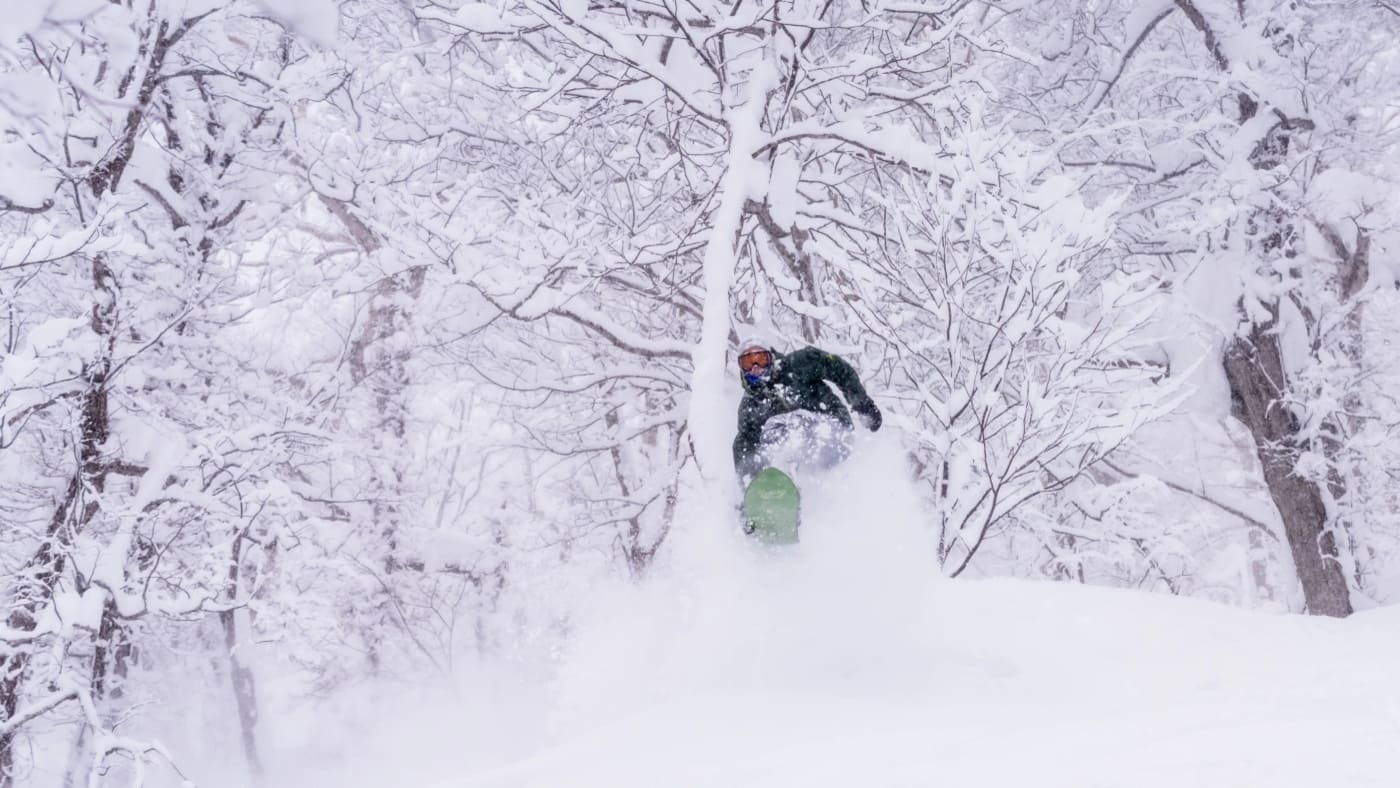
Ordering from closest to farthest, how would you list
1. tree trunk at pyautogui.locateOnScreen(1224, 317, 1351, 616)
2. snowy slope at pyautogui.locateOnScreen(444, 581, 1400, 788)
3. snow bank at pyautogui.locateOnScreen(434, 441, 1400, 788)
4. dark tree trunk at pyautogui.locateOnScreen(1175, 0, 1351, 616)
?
snowy slope at pyautogui.locateOnScreen(444, 581, 1400, 788), snow bank at pyautogui.locateOnScreen(434, 441, 1400, 788), dark tree trunk at pyautogui.locateOnScreen(1175, 0, 1351, 616), tree trunk at pyautogui.locateOnScreen(1224, 317, 1351, 616)

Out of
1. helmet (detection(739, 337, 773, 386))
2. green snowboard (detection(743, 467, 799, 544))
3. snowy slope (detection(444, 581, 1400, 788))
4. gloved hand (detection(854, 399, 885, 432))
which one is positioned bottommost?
snowy slope (detection(444, 581, 1400, 788))

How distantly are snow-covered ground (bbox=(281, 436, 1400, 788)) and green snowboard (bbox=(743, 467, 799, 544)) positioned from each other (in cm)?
15

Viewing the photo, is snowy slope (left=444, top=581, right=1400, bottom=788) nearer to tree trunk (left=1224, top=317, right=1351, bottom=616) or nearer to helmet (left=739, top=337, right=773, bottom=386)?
helmet (left=739, top=337, right=773, bottom=386)

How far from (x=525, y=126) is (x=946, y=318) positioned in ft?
15.5

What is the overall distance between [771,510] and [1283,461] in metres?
5.01

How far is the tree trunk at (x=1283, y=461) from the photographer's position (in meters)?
6.43

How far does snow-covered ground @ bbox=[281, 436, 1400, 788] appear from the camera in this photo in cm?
198

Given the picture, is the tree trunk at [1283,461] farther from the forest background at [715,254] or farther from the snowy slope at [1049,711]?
the snowy slope at [1049,711]

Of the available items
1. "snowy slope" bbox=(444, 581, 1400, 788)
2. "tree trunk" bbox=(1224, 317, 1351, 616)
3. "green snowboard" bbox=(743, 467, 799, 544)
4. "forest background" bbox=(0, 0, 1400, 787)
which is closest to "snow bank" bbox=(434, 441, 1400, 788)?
"snowy slope" bbox=(444, 581, 1400, 788)

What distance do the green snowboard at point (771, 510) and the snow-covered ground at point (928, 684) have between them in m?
0.15

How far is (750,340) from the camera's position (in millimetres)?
4676

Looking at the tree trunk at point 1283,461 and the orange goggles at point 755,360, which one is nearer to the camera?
the orange goggles at point 755,360

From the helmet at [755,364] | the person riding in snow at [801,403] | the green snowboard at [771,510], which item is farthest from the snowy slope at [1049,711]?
the helmet at [755,364]

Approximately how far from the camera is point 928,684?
315 centimetres
